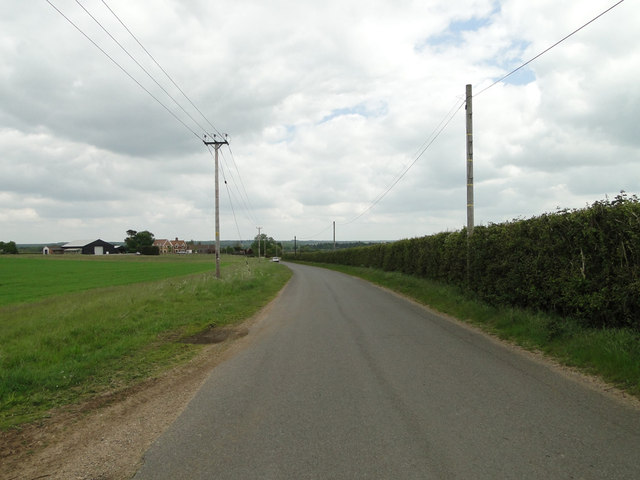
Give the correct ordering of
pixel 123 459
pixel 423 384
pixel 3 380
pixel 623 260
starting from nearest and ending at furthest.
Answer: pixel 123 459
pixel 423 384
pixel 3 380
pixel 623 260

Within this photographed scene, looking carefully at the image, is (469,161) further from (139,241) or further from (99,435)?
(139,241)

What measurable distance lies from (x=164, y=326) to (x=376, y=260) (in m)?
28.0

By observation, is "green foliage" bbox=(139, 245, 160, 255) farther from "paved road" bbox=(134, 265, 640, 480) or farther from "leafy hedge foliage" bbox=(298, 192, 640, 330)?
"paved road" bbox=(134, 265, 640, 480)

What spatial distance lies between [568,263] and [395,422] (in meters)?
5.80

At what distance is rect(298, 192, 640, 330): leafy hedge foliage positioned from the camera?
665 centimetres

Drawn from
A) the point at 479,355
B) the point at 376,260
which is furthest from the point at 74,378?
the point at 376,260

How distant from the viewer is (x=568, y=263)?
7984mm

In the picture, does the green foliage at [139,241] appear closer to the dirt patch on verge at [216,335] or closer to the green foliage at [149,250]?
the green foliage at [149,250]

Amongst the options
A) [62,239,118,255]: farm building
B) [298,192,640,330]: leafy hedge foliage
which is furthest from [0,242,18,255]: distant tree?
[298,192,640,330]: leafy hedge foliage

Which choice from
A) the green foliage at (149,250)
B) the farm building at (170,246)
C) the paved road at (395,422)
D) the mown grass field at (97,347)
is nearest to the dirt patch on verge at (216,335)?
the mown grass field at (97,347)

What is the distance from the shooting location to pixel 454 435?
379 centimetres

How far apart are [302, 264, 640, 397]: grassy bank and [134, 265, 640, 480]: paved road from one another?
2.04 ft

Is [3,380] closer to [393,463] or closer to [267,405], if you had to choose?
[267,405]

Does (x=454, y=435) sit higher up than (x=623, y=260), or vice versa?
(x=623, y=260)
